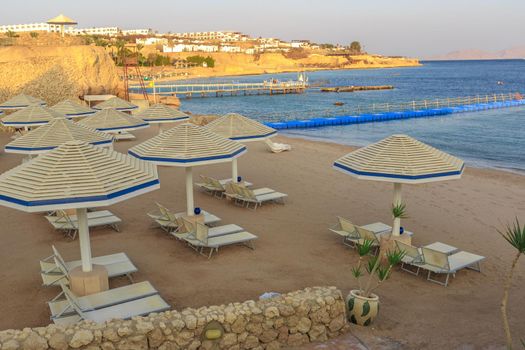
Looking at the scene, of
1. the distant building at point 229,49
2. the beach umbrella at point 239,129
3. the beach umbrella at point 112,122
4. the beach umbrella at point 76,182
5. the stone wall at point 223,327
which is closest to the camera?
the stone wall at point 223,327

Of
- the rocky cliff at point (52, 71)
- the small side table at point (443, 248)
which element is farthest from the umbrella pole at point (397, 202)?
the rocky cliff at point (52, 71)

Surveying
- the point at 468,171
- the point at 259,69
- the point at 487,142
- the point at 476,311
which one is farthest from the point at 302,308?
the point at 259,69

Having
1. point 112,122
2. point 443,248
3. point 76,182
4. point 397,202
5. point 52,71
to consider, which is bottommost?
point 443,248

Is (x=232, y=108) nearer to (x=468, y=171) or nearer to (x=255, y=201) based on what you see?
(x=468, y=171)

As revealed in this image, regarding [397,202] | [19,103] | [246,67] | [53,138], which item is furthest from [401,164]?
[246,67]

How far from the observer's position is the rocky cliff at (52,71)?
2581cm

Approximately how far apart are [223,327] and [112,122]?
1051cm

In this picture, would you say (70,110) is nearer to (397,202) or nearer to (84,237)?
(84,237)

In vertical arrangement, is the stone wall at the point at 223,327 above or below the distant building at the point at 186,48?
below

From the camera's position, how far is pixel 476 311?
6914 millimetres

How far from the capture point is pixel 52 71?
27391 millimetres

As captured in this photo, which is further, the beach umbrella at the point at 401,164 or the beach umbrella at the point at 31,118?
the beach umbrella at the point at 31,118

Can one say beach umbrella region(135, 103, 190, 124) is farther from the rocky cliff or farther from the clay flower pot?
the rocky cliff

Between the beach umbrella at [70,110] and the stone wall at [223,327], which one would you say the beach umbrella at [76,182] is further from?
the beach umbrella at [70,110]
